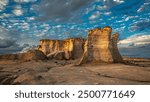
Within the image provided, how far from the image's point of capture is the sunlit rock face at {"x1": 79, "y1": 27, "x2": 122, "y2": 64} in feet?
63.9

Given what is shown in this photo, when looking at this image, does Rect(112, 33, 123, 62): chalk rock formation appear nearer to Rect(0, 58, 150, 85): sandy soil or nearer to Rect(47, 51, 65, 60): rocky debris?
Rect(0, 58, 150, 85): sandy soil

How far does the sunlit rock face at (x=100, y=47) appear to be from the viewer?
63.9 feet

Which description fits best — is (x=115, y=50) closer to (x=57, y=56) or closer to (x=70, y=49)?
(x=57, y=56)

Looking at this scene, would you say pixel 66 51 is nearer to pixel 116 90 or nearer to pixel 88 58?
pixel 88 58


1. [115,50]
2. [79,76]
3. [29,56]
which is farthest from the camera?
[29,56]

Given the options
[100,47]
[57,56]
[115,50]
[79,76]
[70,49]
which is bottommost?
[57,56]

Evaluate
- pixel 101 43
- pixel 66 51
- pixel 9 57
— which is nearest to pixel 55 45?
pixel 66 51

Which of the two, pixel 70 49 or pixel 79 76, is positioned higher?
pixel 79 76

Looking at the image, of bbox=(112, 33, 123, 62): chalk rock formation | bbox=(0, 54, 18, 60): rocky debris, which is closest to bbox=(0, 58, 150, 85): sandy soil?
bbox=(112, 33, 123, 62): chalk rock formation

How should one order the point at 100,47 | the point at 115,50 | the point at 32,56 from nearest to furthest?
the point at 100,47 → the point at 115,50 → the point at 32,56

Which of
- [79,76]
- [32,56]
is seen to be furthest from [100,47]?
[32,56]

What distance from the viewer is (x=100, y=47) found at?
66.5ft

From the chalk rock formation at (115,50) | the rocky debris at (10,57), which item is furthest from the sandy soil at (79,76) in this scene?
the rocky debris at (10,57)

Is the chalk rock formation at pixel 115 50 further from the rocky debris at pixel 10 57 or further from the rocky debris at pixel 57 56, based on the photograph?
the rocky debris at pixel 57 56
